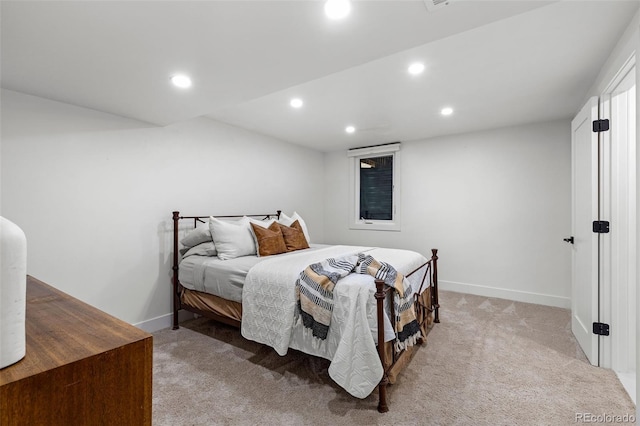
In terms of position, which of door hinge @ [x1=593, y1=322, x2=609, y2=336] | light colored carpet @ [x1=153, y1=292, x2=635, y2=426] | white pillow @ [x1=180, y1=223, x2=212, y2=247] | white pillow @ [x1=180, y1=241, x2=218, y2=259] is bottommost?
light colored carpet @ [x1=153, y1=292, x2=635, y2=426]

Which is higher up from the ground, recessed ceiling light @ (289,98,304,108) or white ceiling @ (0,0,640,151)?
recessed ceiling light @ (289,98,304,108)

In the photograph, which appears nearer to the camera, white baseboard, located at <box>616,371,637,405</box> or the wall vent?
the wall vent

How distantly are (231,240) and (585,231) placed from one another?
319 centimetres

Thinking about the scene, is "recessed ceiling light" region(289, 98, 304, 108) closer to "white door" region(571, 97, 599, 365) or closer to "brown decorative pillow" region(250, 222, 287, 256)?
"brown decorative pillow" region(250, 222, 287, 256)

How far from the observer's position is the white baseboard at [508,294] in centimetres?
372

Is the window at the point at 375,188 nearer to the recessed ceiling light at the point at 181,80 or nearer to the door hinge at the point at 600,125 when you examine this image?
the door hinge at the point at 600,125

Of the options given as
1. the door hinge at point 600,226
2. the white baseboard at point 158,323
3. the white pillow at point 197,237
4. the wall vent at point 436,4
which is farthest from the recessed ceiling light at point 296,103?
the door hinge at point 600,226

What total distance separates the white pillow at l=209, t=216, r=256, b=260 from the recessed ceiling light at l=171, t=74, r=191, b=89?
1388 millimetres

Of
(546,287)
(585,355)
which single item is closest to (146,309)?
(585,355)

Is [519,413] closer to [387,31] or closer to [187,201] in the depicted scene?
[387,31]

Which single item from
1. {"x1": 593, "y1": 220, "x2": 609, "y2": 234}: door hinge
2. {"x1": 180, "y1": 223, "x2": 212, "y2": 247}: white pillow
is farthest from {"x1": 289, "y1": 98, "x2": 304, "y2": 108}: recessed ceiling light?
{"x1": 593, "y1": 220, "x2": 609, "y2": 234}: door hinge

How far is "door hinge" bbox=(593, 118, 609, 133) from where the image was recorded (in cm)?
225

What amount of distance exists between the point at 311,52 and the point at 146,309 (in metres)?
2.92

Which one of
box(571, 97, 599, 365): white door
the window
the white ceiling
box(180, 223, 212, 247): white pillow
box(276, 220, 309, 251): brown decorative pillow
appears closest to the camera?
the white ceiling
